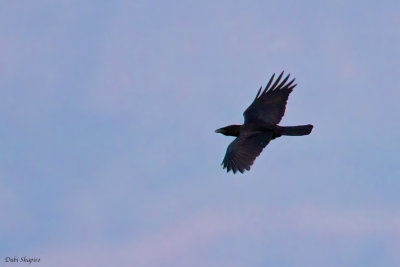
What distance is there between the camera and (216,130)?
39938mm

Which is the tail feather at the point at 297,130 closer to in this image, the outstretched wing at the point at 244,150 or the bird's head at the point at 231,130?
the outstretched wing at the point at 244,150

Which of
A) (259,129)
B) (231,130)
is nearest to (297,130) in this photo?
(259,129)

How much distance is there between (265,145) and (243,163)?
177 cm

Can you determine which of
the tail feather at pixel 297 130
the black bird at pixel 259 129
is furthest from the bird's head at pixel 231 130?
the tail feather at pixel 297 130

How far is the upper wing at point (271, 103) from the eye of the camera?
125 feet

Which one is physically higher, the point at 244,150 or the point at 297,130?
the point at 297,130

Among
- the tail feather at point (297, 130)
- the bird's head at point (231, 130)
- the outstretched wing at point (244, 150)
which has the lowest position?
the outstretched wing at point (244, 150)

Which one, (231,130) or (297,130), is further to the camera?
(231,130)

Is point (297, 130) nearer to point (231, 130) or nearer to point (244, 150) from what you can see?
point (244, 150)

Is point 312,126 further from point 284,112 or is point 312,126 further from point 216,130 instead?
point 216,130

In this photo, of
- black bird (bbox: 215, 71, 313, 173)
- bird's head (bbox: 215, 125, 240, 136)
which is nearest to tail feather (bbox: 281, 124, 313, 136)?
black bird (bbox: 215, 71, 313, 173)

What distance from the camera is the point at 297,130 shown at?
3609cm

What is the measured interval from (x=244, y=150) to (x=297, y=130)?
90.8 inches

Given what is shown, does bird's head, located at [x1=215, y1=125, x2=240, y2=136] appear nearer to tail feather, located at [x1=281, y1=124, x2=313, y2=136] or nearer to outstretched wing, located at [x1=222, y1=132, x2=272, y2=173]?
outstretched wing, located at [x1=222, y1=132, x2=272, y2=173]
